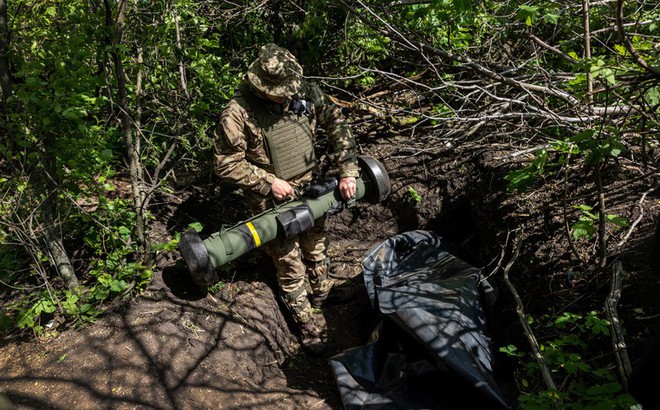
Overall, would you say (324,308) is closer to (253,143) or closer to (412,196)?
(412,196)

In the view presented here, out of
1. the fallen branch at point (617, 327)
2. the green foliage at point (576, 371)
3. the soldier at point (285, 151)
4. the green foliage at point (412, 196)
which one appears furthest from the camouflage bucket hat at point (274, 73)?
the fallen branch at point (617, 327)

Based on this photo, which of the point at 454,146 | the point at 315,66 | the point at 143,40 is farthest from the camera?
the point at 315,66

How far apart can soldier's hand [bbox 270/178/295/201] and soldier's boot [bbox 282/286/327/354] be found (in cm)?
75

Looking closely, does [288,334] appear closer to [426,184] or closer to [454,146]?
[426,184]

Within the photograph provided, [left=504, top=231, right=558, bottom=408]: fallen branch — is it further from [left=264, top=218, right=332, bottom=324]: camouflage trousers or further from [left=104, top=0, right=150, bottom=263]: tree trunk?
[left=104, top=0, right=150, bottom=263]: tree trunk

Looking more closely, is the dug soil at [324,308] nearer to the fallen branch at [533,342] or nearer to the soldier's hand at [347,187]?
the fallen branch at [533,342]

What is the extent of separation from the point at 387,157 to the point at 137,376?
9.15 feet

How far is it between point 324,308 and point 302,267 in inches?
23.2

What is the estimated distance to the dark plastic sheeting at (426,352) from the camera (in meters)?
2.28

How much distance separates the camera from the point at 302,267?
335 centimetres

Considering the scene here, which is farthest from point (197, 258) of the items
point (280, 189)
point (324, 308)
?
point (324, 308)

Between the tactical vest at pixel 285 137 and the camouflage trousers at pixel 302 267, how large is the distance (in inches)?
18.6

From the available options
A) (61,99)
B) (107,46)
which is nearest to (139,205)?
(61,99)

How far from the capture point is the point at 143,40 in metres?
3.00
